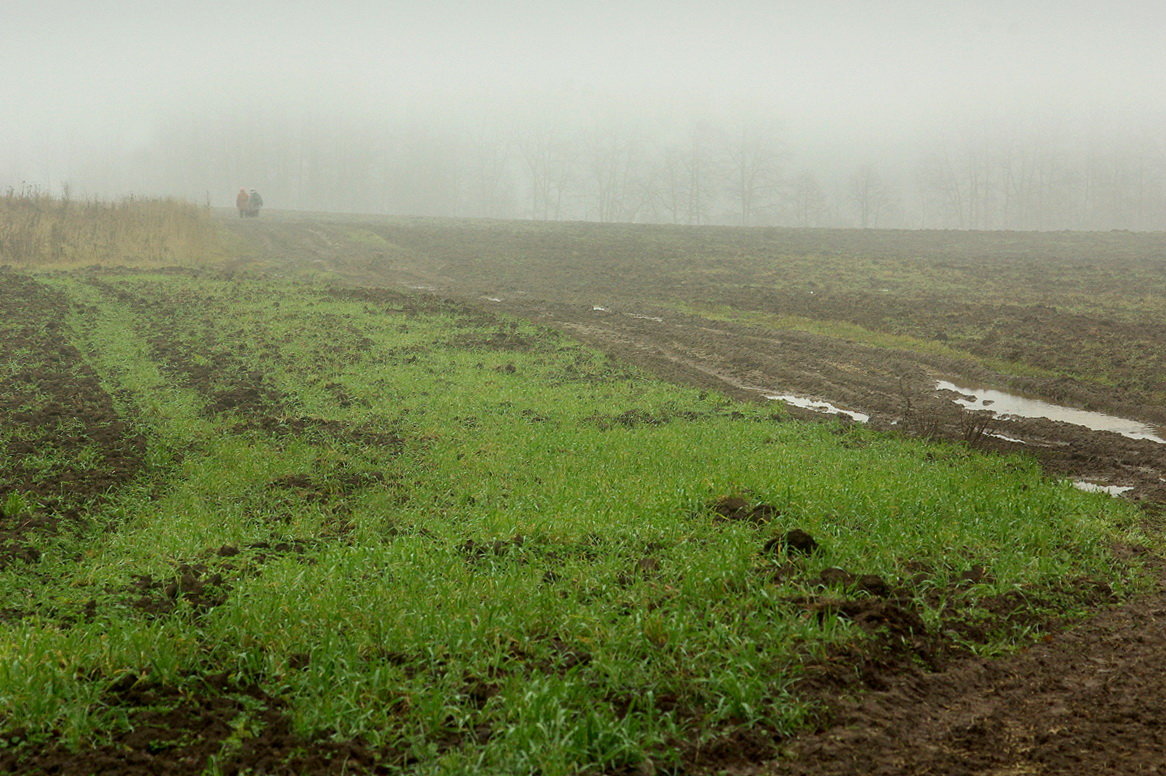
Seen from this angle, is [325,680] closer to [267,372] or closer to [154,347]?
[267,372]

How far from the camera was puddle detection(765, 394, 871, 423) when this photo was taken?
15114 millimetres

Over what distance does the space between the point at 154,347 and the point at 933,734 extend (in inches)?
745

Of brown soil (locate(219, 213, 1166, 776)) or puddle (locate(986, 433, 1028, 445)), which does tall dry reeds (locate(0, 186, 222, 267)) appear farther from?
puddle (locate(986, 433, 1028, 445))

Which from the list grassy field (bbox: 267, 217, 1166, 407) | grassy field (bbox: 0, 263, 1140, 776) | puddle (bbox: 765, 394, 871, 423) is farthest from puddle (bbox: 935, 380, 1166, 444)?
grassy field (bbox: 0, 263, 1140, 776)

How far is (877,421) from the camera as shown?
47.8 ft

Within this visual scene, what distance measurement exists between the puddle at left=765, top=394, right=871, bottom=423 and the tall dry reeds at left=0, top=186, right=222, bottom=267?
27.2 metres

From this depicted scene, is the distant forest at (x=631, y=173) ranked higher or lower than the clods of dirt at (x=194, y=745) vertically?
higher

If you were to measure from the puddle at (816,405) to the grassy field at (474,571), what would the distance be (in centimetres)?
162

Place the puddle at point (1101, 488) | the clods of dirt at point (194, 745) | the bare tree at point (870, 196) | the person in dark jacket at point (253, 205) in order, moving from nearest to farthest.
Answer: the clods of dirt at point (194, 745) < the puddle at point (1101, 488) < the person in dark jacket at point (253, 205) < the bare tree at point (870, 196)

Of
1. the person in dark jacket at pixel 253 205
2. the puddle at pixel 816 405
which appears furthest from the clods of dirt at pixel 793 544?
the person in dark jacket at pixel 253 205

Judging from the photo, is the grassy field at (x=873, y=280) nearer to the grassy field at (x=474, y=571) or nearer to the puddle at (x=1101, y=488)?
the puddle at (x=1101, y=488)

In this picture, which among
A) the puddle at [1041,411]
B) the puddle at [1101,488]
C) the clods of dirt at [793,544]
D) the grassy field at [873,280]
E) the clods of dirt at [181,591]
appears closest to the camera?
the clods of dirt at [181,591]

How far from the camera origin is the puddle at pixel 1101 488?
10.7 m

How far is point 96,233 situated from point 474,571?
34024 mm
